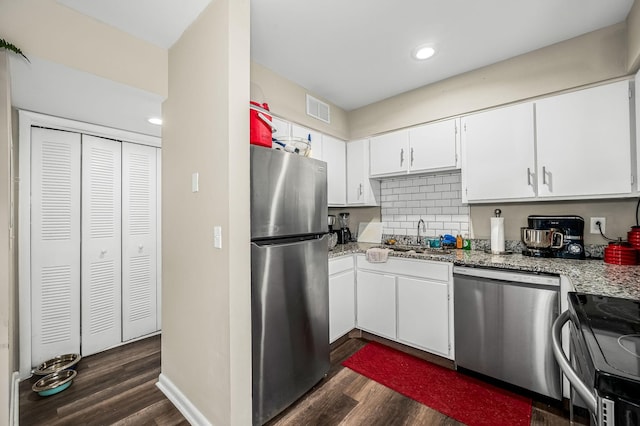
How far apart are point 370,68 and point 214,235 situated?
202 cm

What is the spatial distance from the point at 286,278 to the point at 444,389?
4.77ft

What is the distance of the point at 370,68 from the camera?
2416mm

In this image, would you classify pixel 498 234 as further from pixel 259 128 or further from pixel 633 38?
pixel 259 128

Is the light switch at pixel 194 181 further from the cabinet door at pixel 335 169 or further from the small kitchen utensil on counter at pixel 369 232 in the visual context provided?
the small kitchen utensil on counter at pixel 369 232

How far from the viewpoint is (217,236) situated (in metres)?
1.48

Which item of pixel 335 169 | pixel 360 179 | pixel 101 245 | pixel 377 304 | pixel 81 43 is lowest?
pixel 377 304

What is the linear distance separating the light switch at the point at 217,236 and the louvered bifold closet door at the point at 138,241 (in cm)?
179

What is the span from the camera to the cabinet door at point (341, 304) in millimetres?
2463

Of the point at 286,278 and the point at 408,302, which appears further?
the point at 408,302

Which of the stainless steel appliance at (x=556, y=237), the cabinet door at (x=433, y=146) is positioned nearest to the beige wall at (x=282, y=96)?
the cabinet door at (x=433, y=146)

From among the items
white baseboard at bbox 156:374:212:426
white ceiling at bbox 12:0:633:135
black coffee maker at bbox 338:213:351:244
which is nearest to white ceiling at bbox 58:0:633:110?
white ceiling at bbox 12:0:633:135

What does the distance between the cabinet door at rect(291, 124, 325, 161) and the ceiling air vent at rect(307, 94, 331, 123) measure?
0.19 meters

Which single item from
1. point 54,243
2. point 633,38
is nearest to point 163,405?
point 54,243

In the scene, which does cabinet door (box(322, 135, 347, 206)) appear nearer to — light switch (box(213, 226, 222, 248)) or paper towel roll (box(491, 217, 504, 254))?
paper towel roll (box(491, 217, 504, 254))
